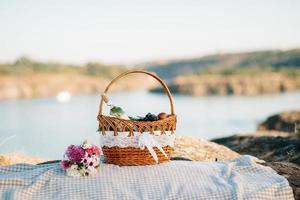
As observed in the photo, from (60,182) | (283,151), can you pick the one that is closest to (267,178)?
(60,182)

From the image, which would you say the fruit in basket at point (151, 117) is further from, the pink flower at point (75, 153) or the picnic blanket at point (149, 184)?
the pink flower at point (75, 153)

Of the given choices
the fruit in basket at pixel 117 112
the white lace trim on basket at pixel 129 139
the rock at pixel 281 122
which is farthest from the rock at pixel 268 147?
the rock at pixel 281 122

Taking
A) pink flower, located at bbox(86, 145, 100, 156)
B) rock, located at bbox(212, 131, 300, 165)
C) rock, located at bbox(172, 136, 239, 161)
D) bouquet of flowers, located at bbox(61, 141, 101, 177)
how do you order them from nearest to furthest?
1. bouquet of flowers, located at bbox(61, 141, 101, 177)
2. pink flower, located at bbox(86, 145, 100, 156)
3. rock, located at bbox(172, 136, 239, 161)
4. rock, located at bbox(212, 131, 300, 165)

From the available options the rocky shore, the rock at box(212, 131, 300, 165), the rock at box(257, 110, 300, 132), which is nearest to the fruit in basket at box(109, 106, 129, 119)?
the rock at box(212, 131, 300, 165)

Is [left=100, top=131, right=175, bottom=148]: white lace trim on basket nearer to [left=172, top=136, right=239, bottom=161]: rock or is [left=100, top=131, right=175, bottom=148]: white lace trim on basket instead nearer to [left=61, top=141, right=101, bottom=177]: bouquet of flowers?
[left=61, top=141, right=101, bottom=177]: bouquet of flowers

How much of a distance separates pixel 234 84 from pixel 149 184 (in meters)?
67.4

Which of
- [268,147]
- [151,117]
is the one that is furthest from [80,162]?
[268,147]

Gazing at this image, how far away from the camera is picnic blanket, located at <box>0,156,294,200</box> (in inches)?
191

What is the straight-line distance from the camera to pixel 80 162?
16.7 feet

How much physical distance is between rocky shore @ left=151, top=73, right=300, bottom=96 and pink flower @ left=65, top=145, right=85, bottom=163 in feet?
209

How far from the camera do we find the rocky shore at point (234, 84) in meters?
69.8

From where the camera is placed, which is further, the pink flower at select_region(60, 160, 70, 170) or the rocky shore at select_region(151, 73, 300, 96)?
the rocky shore at select_region(151, 73, 300, 96)

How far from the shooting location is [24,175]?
516 cm

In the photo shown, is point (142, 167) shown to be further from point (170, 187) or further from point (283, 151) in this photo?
point (283, 151)
